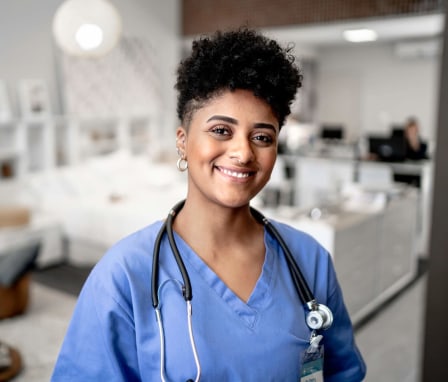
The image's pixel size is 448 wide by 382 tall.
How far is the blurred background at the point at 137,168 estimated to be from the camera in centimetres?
255

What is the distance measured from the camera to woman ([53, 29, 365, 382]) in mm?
861

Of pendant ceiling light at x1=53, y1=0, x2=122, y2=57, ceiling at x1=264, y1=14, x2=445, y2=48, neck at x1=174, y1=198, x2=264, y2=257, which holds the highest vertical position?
ceiling at x1=264, y1=14, x2=445, y2=48

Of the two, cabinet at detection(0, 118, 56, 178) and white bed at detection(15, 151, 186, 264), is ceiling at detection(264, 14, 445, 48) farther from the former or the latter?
cabinet at detection(0, 118, 56, 178)

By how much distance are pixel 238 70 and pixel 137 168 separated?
3.77 m

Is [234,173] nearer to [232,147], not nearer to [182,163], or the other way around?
[232,147]

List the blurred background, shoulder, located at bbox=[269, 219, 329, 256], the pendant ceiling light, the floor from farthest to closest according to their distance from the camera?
the blurred background < the floor < the pendant ceiling light < shoulder, located at bbox=[269, 219, 329, 256]

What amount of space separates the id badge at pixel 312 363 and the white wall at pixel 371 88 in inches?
263

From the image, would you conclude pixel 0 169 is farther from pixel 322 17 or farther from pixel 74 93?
pixel 322 17

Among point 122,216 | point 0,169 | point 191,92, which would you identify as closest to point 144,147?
point 0,169

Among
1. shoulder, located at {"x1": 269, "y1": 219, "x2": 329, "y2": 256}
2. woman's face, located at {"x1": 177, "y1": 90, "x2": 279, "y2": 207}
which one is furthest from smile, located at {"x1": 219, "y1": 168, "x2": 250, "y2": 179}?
shoulder, located at {"x1": 269, "y1": 219, "x2": 329, "y2": 256}

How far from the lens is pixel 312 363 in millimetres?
967

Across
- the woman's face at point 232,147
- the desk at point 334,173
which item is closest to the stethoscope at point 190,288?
the woman's face at point 232,147

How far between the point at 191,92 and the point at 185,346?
429 mm

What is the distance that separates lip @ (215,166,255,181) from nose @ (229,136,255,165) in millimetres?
15
